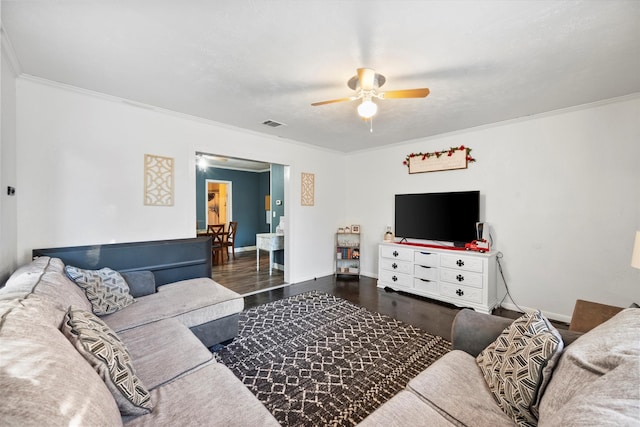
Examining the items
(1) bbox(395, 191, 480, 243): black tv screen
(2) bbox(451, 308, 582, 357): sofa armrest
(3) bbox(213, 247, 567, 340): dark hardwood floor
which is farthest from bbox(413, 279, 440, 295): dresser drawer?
(2) bbox(451, 308, 582, 357): sofa armrest

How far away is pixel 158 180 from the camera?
3.10 metres

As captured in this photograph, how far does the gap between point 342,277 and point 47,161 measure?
14.1 feet

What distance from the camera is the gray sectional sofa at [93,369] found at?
69cm

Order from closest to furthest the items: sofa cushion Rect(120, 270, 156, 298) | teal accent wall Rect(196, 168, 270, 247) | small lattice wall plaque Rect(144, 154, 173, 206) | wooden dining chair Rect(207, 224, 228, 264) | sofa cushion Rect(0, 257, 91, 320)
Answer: sofa cushion Rect(0, 257, 91, 320) < sofa cushion Rect(120, 270, 156, 298) < small lattice wall plaque Rect(144, 154, 173, 206) < wooden dining chair Rect(207, 224, 228, 264) < teal accent wall Rect(196, 168, 270, 247)

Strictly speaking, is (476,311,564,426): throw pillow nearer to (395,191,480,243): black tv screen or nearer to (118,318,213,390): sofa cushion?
(118,318,213,390): sofa cushion

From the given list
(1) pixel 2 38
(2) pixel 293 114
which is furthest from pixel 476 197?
(1) pixel 2 38

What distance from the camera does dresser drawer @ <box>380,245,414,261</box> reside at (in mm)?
4012

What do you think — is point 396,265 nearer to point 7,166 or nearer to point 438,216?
point 438,216

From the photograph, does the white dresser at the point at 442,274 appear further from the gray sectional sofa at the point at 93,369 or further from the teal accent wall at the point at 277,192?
the gray sectional sofa at the point at 93,369

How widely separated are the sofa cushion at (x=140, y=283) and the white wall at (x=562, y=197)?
160 inches

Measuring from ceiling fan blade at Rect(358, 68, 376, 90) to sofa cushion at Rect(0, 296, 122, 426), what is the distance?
89.1 inches

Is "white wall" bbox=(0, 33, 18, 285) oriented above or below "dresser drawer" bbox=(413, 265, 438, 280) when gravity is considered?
above

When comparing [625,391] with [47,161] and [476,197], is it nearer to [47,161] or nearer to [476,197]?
[476,197]

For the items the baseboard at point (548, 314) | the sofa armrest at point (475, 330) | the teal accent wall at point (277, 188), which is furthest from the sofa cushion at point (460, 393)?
the teal accent wall at point (277, 188)
